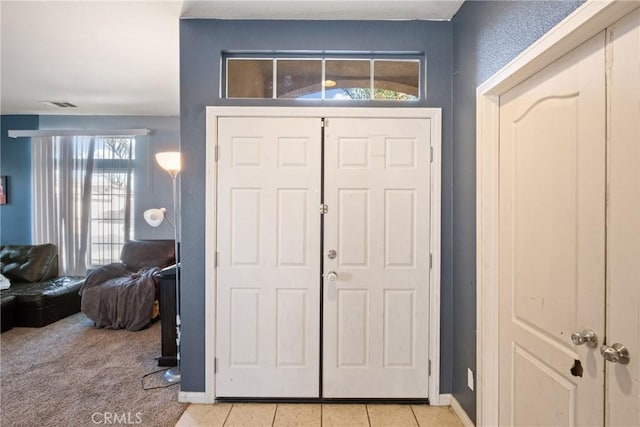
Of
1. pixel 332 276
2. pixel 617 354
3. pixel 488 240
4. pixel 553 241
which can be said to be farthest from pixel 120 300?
pixel 617 354

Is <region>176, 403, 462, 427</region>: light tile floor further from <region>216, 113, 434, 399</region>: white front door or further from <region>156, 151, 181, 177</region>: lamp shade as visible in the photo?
<region>156, 151, 181, 177</region>: lamp shade

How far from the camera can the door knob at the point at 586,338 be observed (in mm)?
1120

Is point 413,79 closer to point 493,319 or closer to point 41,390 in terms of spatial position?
point 493,319

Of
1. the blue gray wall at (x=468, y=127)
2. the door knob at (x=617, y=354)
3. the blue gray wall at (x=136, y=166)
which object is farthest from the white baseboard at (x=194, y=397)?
the blue gray wall at (x=136, y=166)

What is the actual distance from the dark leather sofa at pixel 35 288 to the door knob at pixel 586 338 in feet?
15.6

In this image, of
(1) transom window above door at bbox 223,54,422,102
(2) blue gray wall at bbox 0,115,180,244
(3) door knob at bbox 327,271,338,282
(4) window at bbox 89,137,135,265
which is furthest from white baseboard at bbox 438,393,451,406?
(4) window at bbox 89,137,135,265

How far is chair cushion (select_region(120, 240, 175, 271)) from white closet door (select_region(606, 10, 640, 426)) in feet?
13.9

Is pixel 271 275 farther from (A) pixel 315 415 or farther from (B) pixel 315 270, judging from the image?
(A) pixel 315 415

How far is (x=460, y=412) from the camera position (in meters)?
2.03

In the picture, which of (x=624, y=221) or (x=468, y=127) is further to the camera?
(x=468, y=127)

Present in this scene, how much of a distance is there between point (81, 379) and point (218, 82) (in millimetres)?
2536

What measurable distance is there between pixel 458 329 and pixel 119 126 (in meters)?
4.93

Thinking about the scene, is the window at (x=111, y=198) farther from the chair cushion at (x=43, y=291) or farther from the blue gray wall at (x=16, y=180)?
the blue gray wall at (x=16, y=180)

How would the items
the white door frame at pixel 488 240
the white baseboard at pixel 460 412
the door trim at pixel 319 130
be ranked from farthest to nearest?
1. the door trim at pixel 319 130
2. the white baseboard at pixel 460 412
3. the white door frame at pixel 488 240
